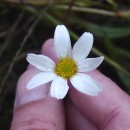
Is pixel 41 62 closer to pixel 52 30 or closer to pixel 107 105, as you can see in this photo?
pixel 107 105

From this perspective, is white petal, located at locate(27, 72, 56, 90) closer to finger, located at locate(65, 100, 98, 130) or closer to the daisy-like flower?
the daisy-like flower

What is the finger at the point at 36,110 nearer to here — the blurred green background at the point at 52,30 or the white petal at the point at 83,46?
the white petal at the point at 83,46

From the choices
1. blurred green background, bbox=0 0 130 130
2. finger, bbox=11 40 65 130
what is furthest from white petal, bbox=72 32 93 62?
blurred green background, bbox=0 0 130 130

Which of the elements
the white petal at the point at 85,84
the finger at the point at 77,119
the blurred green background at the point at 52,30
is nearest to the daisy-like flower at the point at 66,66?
the white petal at the point at 85,84

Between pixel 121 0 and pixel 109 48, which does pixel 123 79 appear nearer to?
pixel 109 48

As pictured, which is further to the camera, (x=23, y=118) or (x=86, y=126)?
(x=86, y=126)

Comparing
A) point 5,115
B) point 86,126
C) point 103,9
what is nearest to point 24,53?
point 5,115
